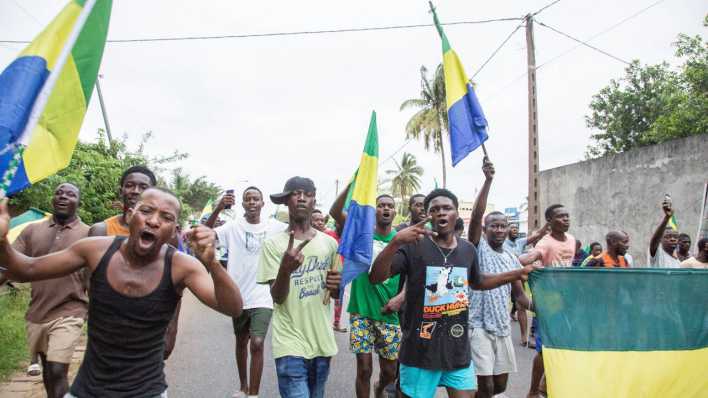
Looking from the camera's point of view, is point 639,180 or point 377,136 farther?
point 639,180

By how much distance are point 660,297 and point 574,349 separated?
0.69 meters

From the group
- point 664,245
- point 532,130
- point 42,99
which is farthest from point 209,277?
point 532,130

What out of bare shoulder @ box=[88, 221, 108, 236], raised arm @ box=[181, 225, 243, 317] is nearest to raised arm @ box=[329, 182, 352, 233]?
bare shoulder @ box=[88, 221, 108, 236]

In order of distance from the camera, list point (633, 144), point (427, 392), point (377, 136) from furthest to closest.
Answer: point (633, 144) < point (377, 136) < point (427, 392)

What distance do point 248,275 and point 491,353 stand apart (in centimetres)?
264

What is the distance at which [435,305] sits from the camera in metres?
3.60

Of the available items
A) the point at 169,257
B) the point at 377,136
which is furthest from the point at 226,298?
the point at 377,136

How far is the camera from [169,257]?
2.70 m

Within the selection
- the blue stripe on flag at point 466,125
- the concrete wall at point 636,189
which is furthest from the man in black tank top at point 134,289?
the concrete wall at point 636,189

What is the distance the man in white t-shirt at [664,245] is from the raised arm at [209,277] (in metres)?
5.34

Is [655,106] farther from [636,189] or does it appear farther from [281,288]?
[281,288]

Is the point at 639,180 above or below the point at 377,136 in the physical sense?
above

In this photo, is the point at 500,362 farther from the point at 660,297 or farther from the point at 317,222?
the point at 317,222

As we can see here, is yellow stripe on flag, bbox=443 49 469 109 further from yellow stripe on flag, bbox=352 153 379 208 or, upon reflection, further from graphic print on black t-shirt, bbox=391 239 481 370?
graphic print on black t-shirt, bbox=391 239 481 370
